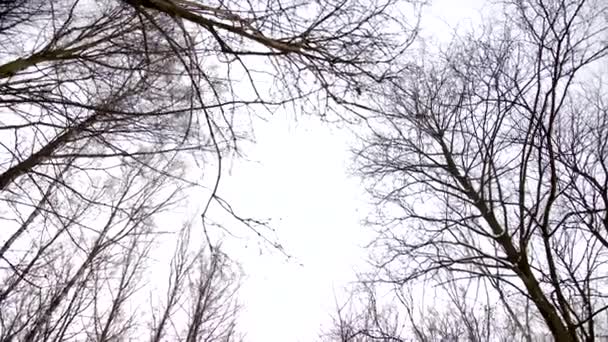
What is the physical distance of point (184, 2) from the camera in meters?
2.19

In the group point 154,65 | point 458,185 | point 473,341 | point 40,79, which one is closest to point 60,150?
point 40,79

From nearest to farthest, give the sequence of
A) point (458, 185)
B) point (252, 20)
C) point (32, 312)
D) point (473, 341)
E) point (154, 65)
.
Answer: point (252, 20) → point (154, 65) → point (458, 185) → point (32, 312) → point (473, 341)

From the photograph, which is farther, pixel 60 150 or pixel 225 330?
pixel 225 330

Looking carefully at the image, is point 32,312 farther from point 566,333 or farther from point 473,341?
point 473,341

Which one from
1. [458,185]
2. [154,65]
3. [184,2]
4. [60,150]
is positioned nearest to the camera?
[184,2]

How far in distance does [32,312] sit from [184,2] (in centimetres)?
843

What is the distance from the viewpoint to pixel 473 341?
34.0 ft

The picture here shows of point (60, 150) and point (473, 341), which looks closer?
point (60, 150)

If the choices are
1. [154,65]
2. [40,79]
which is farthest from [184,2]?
[40,79]

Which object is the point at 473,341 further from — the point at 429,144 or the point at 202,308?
the point at 202,308

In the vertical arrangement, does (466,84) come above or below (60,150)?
above

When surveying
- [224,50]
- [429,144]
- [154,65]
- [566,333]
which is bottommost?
[566,333]

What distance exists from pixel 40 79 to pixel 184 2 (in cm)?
208

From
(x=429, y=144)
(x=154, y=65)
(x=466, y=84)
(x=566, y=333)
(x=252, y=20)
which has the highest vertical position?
(x=429, y=144)
